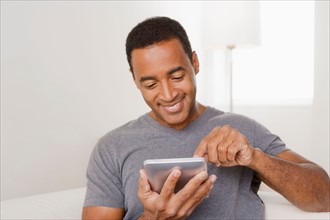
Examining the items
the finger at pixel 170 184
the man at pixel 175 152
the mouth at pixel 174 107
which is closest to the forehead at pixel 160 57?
the man at pixel 175 152

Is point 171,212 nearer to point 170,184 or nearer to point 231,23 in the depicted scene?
point 170,184

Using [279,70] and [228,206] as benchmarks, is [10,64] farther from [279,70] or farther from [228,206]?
[279,70]

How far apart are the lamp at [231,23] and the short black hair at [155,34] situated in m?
1.24

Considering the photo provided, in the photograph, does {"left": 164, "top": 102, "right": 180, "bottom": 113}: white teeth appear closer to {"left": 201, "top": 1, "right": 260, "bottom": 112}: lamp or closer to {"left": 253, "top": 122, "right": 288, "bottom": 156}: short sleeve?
{"left": 253, "top": 122, "right": 288, "bottom": 156}: short sleeve

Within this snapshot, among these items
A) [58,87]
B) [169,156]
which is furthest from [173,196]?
[58,87]

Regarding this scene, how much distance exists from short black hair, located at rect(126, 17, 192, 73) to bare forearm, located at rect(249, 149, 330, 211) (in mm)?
390

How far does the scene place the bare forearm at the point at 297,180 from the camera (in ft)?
3.48

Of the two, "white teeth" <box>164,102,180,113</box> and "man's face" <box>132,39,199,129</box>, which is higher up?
"man's face" <box>132,39,199,129</box>

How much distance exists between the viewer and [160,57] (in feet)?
3.81

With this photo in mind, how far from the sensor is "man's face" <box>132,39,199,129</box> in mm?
1161

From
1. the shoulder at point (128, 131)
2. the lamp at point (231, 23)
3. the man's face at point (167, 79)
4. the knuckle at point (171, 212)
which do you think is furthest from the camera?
the lamp at point (231, 23)

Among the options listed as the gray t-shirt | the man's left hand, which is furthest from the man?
the man's left hand

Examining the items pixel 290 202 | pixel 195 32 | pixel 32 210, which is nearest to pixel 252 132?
pixel 290 202

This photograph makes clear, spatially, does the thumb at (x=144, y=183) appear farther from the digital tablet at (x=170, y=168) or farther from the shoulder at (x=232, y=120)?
the shoulder at (x=232, y=120)
